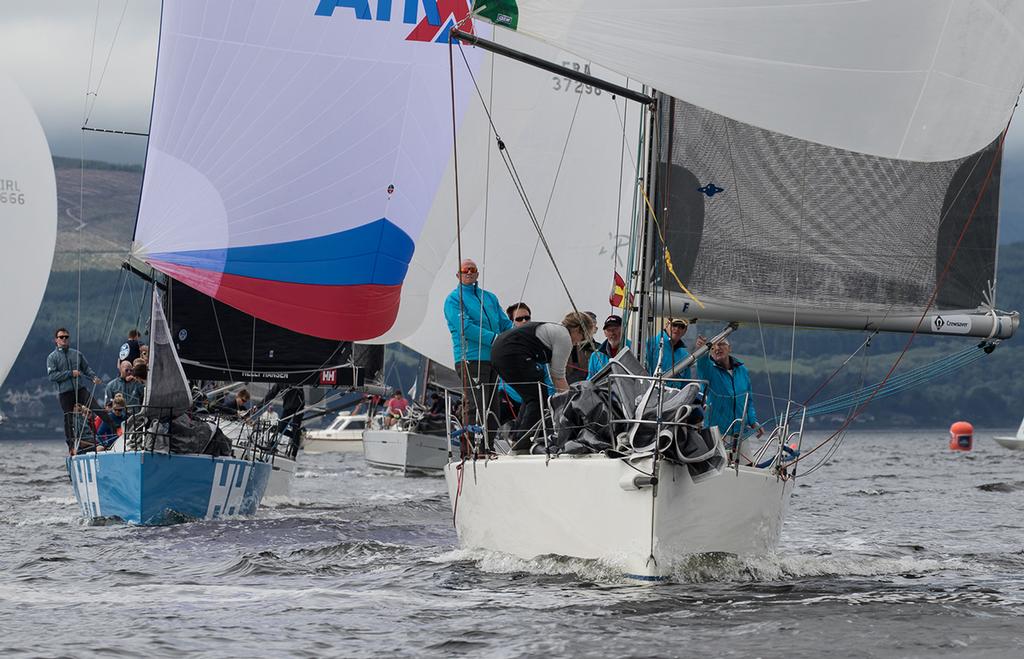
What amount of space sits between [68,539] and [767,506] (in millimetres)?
5647

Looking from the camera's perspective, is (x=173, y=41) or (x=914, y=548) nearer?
(x=914, y=548)

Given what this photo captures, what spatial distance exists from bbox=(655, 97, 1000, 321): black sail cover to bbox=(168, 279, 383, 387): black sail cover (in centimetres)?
715

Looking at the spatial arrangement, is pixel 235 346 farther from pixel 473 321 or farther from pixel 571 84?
pixel 473 321

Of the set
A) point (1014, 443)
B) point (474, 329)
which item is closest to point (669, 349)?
point (474, 329)

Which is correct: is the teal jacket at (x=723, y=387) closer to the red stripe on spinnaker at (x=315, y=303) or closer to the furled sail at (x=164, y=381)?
the red stripe on spinnaker at (x=315, y=303)

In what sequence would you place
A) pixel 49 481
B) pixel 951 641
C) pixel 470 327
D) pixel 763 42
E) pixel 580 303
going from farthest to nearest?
1. pixel 49 481
2. pixel 580 303
3. pixel 470 327
4. pixel 763 42
5. pixel 951 641

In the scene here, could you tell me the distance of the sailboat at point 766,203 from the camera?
8.18 meters

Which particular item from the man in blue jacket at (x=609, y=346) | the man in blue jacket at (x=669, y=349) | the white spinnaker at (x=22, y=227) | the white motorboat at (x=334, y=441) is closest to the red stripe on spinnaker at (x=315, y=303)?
the white spinnaker at (x=22, y=227)

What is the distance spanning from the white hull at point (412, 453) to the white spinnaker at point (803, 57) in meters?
19.3

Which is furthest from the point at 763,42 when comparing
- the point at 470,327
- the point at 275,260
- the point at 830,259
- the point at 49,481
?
the point at 49,481

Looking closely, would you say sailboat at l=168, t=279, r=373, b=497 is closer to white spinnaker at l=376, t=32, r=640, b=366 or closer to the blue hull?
white spinnaker at l=376, t=32, r=640, b=366

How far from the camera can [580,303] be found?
19.3m

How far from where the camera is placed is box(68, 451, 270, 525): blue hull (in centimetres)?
1266

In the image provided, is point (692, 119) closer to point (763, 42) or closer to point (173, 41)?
point (763, 42)
